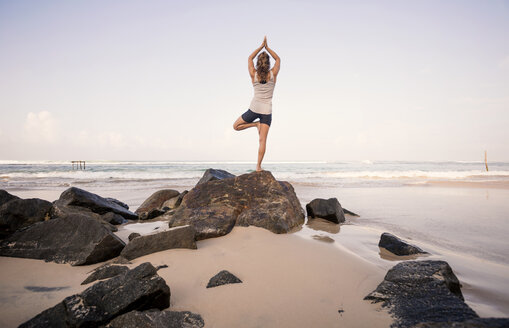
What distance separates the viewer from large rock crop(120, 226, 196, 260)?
278cm

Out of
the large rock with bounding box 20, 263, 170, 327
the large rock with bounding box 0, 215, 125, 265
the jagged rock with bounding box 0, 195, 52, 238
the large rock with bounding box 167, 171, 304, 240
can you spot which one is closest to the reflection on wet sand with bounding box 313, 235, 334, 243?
the large rock with bounding box 167, 171, 304, 240

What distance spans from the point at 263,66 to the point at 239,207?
9.50 ft

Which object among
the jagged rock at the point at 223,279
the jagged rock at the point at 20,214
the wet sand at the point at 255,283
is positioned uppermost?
the jagged rock at the point at 20,214

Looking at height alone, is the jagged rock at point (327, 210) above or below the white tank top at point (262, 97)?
below

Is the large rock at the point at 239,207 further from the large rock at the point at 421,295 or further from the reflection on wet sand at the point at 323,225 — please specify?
the large rock at the point at 421,295

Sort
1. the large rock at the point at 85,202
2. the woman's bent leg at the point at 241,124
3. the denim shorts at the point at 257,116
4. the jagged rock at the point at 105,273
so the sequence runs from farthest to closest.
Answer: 1. the woman's bent leg at the point at 241,124
2. the denim shorts at the point at 257,116
3. the large rock at the point at 85,202
4. the jagged rock at the point at 105,273

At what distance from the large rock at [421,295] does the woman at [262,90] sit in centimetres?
344

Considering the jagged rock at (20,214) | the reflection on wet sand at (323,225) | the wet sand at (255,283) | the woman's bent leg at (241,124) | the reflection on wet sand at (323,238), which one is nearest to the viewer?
the wet sand at (255,283)

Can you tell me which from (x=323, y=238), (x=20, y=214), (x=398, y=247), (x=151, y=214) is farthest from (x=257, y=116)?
(x=20, y=214)

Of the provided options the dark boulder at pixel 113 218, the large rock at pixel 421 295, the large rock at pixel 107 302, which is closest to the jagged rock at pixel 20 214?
the dark boulder at pixel 113 218

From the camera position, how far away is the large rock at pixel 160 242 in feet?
9.11

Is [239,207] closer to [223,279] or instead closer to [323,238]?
[323,238]

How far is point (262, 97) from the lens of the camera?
5.32m

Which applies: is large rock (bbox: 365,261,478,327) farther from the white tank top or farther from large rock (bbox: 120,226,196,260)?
the white tank top
